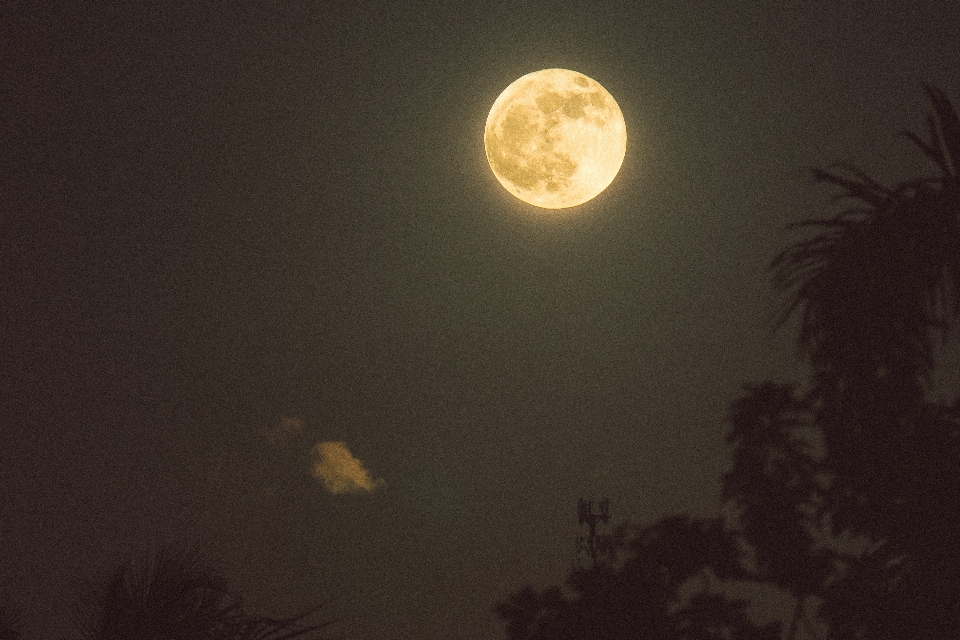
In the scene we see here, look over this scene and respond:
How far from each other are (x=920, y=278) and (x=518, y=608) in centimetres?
804

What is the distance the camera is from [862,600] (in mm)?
7070

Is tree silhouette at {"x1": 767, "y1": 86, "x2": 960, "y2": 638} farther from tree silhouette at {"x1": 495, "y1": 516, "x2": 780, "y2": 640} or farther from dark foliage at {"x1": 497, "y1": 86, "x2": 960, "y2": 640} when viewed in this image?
tree silhouette at {"x1": 495, "y1": 516, "x2": 780, "y2": 640}

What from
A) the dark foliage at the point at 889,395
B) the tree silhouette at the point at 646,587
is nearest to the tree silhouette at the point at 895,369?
the dark foliage at the point at 889,395

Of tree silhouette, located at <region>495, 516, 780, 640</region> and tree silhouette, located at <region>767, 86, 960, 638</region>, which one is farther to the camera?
tree silhouette, located at <region>495, 516, 780, 640</region>

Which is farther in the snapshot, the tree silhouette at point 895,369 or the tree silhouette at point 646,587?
the tree silhouette at point 646,587

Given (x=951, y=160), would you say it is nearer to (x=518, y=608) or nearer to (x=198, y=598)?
(x=198, y=598)

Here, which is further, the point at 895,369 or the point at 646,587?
the point at 646,587

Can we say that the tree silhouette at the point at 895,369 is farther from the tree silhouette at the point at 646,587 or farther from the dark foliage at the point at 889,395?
the tree silhouette at the point at 646,587

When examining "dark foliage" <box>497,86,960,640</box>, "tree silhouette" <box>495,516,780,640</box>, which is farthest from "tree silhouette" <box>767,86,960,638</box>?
"tree silhouette" <box>495,516,780,640</box>

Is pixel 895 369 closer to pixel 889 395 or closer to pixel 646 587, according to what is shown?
pixel 889 395

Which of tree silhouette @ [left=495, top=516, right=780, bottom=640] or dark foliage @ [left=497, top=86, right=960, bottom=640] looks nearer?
dark foliage @ [left=497, top=86, right=960, bottom=640]

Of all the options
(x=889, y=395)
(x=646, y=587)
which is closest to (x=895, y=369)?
(x=889, y=395)

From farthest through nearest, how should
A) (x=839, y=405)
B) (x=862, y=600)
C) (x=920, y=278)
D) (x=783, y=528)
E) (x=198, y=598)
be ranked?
(x=783, y=528), (x=862, y=600), (x=839, y=405), (x=920, y=278), (x=198, y=598)

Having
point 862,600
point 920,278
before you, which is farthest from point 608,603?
point 920,278
